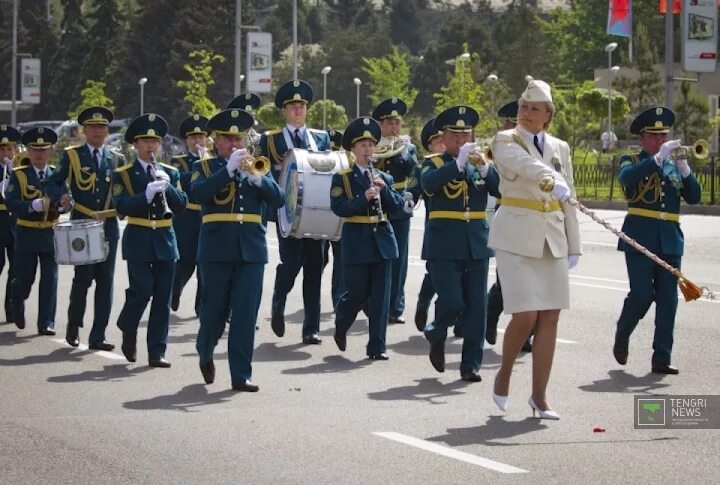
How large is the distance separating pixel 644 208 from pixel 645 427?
9.99 feet

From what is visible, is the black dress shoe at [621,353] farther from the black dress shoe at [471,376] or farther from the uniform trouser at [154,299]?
the uniform trouser at [154,299]

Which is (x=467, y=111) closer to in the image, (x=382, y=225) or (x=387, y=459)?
(x=382, y=225)

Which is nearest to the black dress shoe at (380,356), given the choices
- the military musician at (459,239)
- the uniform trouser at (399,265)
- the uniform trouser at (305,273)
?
the military musician at (459,239)

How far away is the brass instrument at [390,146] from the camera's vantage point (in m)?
14.8

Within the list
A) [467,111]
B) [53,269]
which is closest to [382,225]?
[467,111]

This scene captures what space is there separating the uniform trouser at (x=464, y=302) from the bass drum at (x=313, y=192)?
181 cm

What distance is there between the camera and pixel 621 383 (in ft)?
36.4

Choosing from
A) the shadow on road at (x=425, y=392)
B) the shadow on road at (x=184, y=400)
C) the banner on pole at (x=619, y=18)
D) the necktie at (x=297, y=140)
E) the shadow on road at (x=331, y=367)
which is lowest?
the shadow on road at (x=184, y=400)

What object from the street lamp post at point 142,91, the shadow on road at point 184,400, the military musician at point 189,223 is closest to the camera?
the shadow on road at point 184,400

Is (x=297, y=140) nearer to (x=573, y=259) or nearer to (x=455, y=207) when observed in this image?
(x=455, y=207)

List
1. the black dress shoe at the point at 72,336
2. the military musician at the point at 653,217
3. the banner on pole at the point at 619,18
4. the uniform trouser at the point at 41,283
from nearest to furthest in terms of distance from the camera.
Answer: the military musician at the point at 653,217
the black dress shoe at the point at 72,336
the uniform trouser at the point at 41,283
the banner on pole at the point at 619,18

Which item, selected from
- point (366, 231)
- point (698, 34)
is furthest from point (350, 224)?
point (698, 34)

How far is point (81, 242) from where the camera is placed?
12859 mm

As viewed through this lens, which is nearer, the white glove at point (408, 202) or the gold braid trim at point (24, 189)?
the white glove at point (408, 202)
